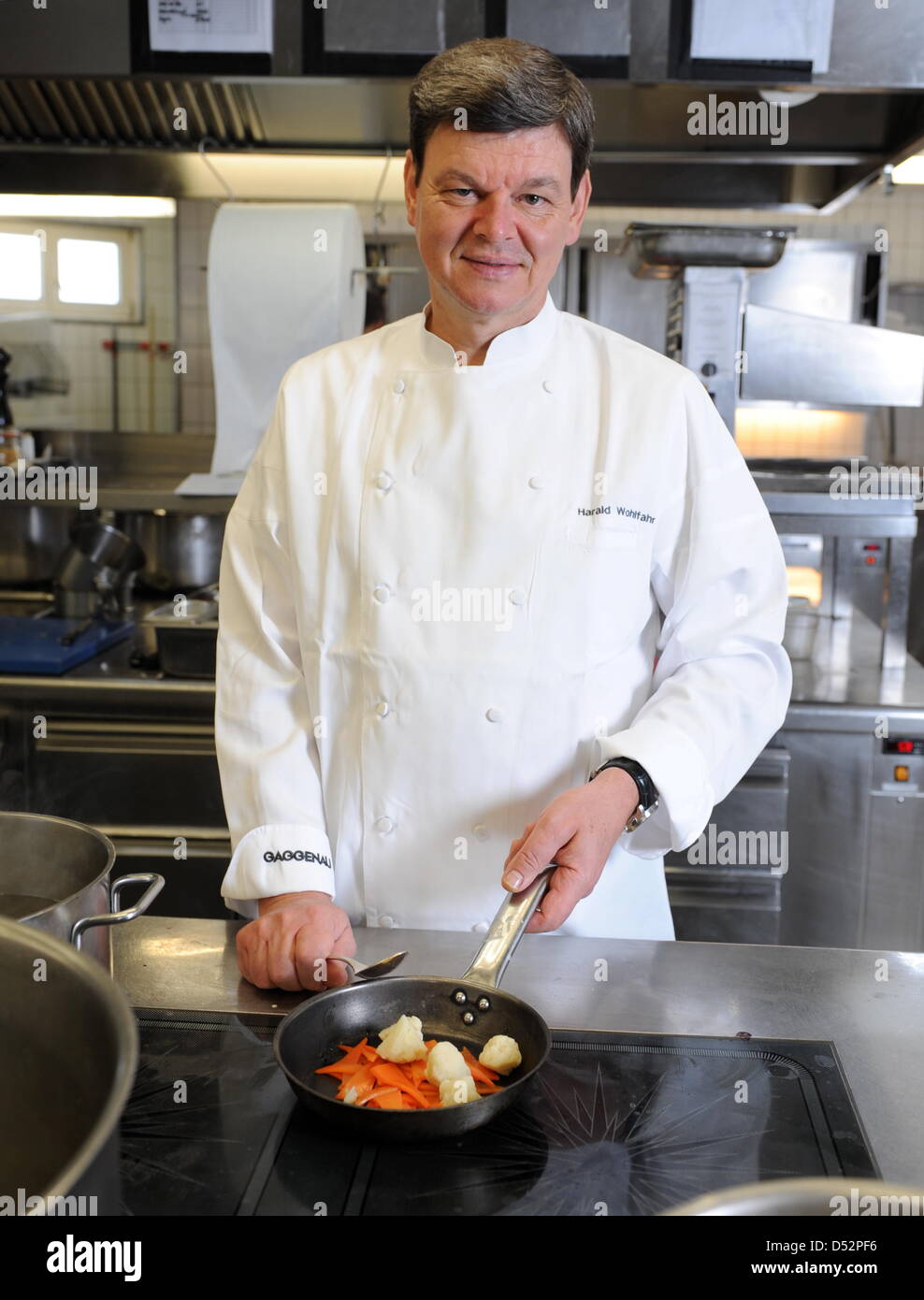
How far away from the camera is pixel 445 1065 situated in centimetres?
90

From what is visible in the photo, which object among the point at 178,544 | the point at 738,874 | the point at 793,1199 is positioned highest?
the point at 178,544

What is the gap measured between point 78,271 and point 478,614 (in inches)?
211

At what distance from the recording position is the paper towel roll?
2.79 metres

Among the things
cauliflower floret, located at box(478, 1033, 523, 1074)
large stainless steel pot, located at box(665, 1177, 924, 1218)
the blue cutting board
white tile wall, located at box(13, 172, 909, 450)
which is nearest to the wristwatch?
cauliflower floret, located at box(478, 1033, 523, 1074)

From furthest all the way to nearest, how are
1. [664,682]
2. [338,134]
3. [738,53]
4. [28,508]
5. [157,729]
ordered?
[28,508], [338,134], [157,729], [738,53], [664,682]

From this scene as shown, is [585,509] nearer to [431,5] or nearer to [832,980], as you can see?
[832,980]

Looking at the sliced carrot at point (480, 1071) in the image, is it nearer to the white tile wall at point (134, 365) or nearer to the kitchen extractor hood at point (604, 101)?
the kitchen extractor hood at point (604, 101)

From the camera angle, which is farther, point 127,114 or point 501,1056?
point 127,114

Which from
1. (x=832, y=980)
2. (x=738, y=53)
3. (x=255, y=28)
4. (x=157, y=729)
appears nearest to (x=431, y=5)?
(x=255, y=28)

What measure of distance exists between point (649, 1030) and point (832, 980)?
23 cm

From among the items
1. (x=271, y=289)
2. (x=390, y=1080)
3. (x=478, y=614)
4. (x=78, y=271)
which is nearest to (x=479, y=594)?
(x=478, y=614)

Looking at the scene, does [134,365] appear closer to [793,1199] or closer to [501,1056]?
[501,1056]

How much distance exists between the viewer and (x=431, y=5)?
8.00ft

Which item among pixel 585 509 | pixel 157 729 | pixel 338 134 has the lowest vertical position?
pixel 157 729
